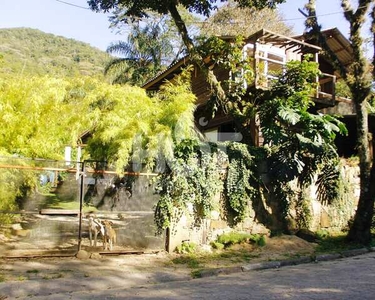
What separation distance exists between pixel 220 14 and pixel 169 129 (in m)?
21.5

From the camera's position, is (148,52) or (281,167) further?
(148,52)

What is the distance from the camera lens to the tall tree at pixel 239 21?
27047mm

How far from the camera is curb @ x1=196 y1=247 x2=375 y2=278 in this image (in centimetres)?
→ 723

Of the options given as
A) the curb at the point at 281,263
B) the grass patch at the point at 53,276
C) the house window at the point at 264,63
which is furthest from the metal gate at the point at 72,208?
the house window at the point at 264,63

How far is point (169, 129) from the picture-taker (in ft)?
27.6

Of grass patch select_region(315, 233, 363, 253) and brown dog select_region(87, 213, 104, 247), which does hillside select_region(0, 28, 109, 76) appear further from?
brown dog select_region(87, 213, 104, 247)

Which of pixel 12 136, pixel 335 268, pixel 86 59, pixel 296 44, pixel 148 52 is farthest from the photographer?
pixel 86 59

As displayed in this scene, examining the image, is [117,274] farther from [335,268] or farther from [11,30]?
[11,30]

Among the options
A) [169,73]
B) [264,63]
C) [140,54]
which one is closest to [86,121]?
[264,63]

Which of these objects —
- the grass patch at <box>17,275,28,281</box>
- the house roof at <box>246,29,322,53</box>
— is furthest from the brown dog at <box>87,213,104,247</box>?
the house roof at <box>246,29,322,53</box>

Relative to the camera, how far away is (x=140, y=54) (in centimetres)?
2728

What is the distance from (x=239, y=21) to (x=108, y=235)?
22808 millimetres

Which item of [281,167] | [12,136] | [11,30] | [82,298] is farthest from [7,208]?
[11,30]

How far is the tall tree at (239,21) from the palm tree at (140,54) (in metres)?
3.30
